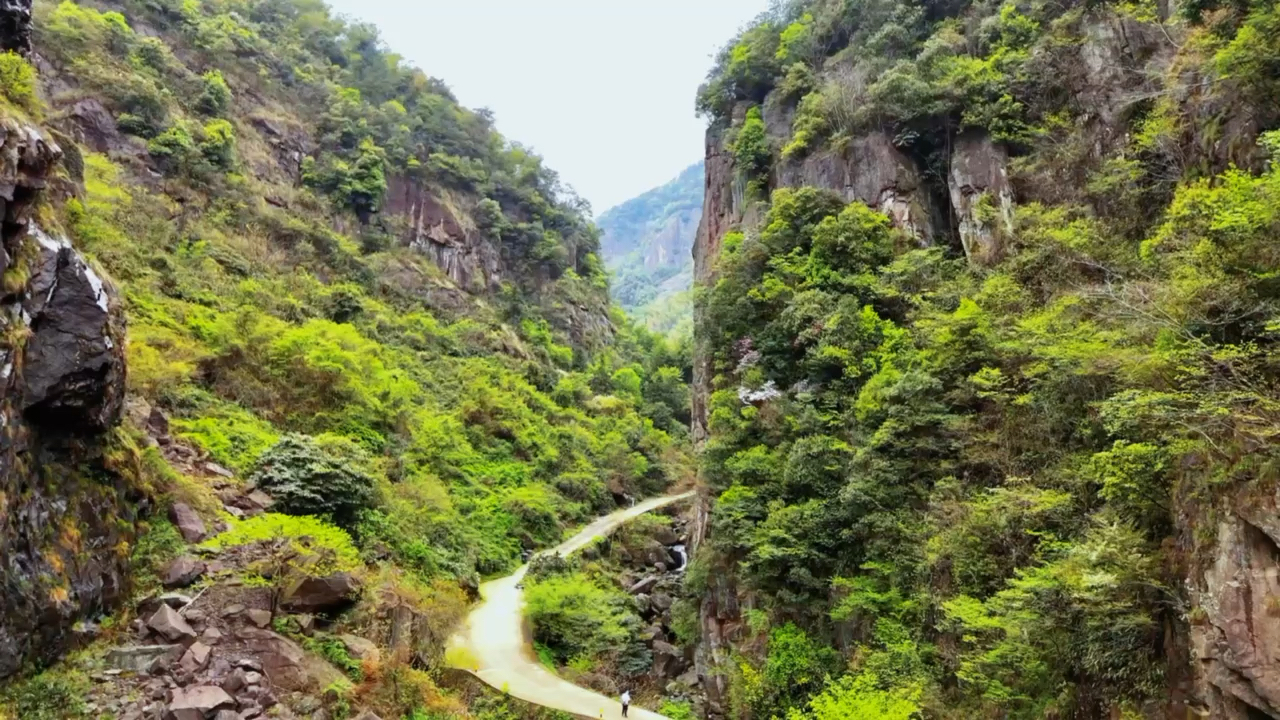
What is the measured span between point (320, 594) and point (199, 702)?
11.8ft

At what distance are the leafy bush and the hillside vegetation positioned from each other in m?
0.06

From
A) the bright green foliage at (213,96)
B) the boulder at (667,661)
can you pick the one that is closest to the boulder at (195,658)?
the boulder at (667,661)

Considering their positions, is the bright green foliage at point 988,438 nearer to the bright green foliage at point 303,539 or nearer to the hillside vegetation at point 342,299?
the hillside vegetation at point 342,299

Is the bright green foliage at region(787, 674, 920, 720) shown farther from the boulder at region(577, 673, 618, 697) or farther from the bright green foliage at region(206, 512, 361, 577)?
the bright green foliage at region(206, 512, 361, 577)

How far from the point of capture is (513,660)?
56.5 ft

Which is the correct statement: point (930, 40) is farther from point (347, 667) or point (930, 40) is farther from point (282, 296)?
point (282, 296)

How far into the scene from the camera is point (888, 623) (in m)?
12.6

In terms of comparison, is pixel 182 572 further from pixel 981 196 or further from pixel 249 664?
pixel 981 196

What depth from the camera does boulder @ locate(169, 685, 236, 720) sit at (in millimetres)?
8523

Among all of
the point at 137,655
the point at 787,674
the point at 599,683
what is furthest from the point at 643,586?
the point at 137,655

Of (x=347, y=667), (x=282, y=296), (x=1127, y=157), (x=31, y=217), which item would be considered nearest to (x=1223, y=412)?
(x=1127, y=157)

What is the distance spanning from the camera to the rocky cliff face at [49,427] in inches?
330

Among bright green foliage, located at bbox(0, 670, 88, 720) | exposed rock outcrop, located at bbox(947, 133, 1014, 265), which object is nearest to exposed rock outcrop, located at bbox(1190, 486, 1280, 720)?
exposed rock outcrop, located at bbox(947, 133, 1014, 265)

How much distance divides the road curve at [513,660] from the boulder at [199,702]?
6.35 metres
